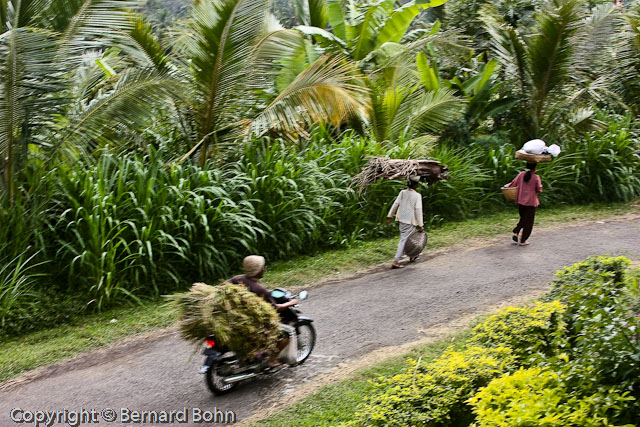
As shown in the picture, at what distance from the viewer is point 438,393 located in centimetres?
428

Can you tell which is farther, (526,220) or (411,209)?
(526,220)

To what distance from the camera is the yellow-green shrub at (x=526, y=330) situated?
4.86 metres

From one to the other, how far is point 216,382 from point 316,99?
5.40 m

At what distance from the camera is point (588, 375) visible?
3.63 metres

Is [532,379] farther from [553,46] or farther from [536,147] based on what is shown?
[553,46]

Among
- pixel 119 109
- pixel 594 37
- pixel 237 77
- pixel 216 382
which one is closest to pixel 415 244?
pixel 237 77

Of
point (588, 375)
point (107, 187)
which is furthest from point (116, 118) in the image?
point (588, 375)

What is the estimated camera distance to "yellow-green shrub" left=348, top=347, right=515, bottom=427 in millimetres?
4082

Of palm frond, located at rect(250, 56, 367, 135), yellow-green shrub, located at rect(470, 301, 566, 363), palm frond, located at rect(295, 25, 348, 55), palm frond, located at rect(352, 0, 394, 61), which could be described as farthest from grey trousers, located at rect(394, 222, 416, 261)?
palm frond, located at rect(352, 0, 394, 61)

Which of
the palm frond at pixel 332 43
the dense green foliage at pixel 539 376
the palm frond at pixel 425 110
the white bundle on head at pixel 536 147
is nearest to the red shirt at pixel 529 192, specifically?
the white bundle on head at pixel 536 147

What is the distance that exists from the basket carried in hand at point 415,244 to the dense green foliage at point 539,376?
408 centimetres

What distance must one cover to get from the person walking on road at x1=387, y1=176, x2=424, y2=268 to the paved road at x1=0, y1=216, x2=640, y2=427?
15.7 inches

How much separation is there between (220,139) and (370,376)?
17.8 ft

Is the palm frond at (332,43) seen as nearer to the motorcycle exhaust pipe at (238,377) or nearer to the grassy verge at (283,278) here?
the grassy verge at (283,278)
